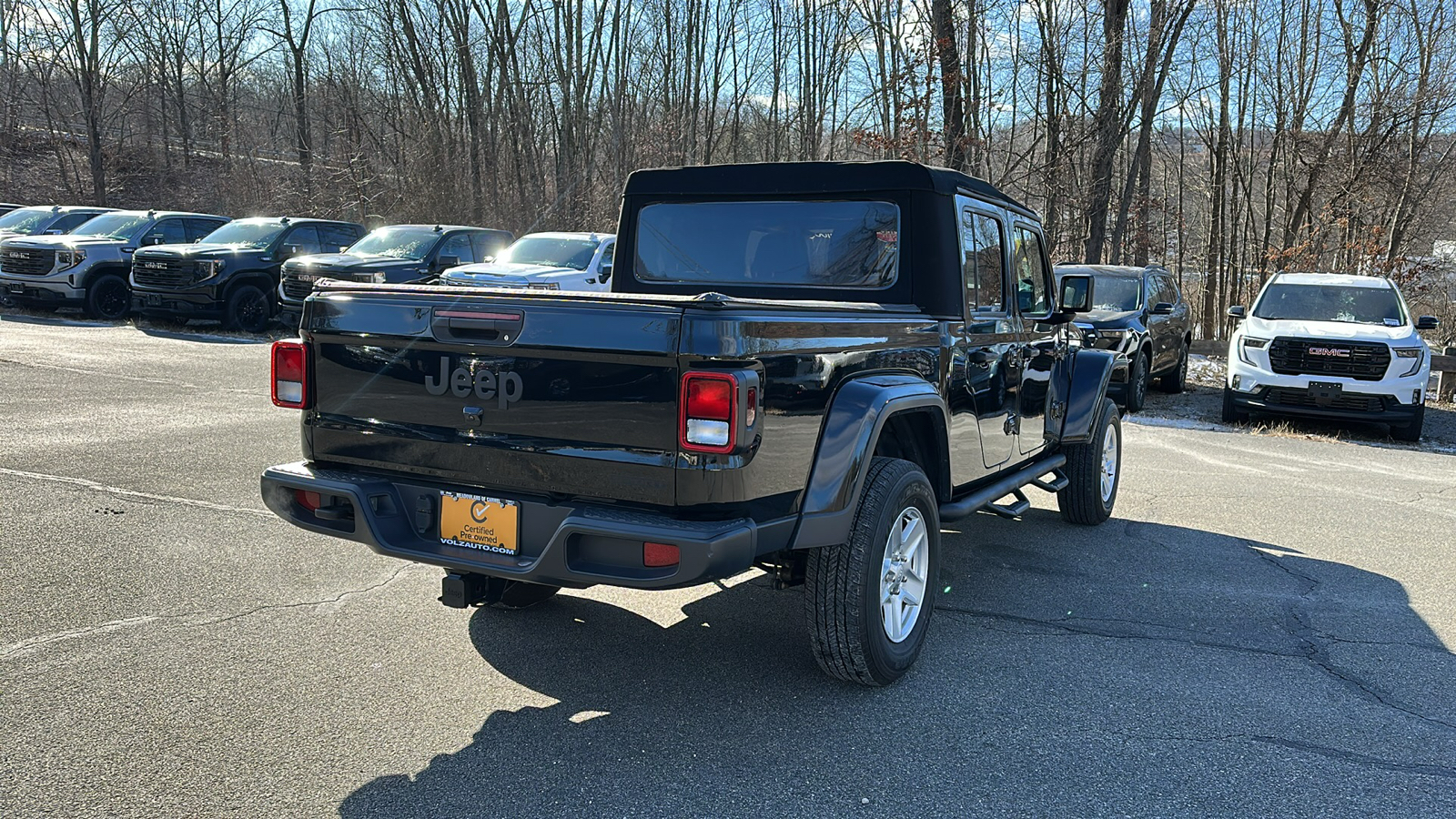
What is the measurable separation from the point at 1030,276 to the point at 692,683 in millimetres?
3165

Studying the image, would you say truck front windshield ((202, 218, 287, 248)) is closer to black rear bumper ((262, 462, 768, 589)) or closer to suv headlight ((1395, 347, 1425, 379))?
black rear bumper ((262, 462, 768, 589))

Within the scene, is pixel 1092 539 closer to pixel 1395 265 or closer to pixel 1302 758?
pixel 1302 758

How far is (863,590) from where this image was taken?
12.0ft

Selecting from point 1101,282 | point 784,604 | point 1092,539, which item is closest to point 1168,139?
point 1101,282

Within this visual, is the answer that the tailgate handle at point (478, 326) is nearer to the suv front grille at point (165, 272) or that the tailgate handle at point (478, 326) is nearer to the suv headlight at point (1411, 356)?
the suv headlight at point (1411, 356)

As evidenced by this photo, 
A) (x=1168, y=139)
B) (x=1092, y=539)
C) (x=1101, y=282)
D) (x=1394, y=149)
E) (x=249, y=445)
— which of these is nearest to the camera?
(x=1092, y=539)

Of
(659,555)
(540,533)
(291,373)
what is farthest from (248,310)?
(659,555)

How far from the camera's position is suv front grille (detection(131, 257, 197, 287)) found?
1565 cm

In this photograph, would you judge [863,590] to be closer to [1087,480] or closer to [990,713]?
[990,713]

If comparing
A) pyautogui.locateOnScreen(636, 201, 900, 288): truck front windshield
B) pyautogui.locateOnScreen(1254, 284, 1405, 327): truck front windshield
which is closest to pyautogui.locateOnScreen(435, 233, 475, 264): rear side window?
pyautogui.locateOnScreen(1254, 284, 1405, 327): truck front windshield

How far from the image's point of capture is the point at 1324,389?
1109cm

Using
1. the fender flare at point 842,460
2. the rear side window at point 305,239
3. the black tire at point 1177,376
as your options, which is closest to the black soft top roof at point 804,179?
the fender flare at point 842,460

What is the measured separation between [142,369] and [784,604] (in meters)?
9.61

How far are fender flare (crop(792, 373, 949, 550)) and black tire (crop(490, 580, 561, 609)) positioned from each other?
143 centimetres
